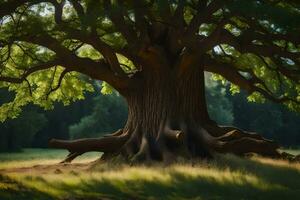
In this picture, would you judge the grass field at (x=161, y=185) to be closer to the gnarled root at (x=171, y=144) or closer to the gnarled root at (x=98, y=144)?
the gnarled root at (x=171, y=144)

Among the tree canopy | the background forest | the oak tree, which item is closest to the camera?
the tree canopy

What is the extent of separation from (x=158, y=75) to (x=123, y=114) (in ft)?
133

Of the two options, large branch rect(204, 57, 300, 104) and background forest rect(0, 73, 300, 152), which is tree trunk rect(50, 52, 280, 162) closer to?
large branch rect(204, 57, 300, 104)

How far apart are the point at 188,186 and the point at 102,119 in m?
44.7

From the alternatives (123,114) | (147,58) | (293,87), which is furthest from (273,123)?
(147,58)

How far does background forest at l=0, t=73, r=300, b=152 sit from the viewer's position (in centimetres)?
5228

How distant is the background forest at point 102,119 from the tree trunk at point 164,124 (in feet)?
104

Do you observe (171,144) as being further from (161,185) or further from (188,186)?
(188,186)

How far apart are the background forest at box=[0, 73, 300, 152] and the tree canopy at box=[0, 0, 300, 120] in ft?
88.7

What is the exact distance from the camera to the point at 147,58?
19.7 metres

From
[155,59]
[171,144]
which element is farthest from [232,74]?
[171,144]

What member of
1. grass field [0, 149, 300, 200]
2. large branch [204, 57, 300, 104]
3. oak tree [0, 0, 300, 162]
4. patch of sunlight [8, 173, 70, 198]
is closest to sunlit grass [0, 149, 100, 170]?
oak tree [0, 0, 300, 162]

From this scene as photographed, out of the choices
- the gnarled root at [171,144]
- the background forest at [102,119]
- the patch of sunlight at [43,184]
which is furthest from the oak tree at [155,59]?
the background forest at [102,119]

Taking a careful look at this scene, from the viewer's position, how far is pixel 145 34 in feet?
59.9
